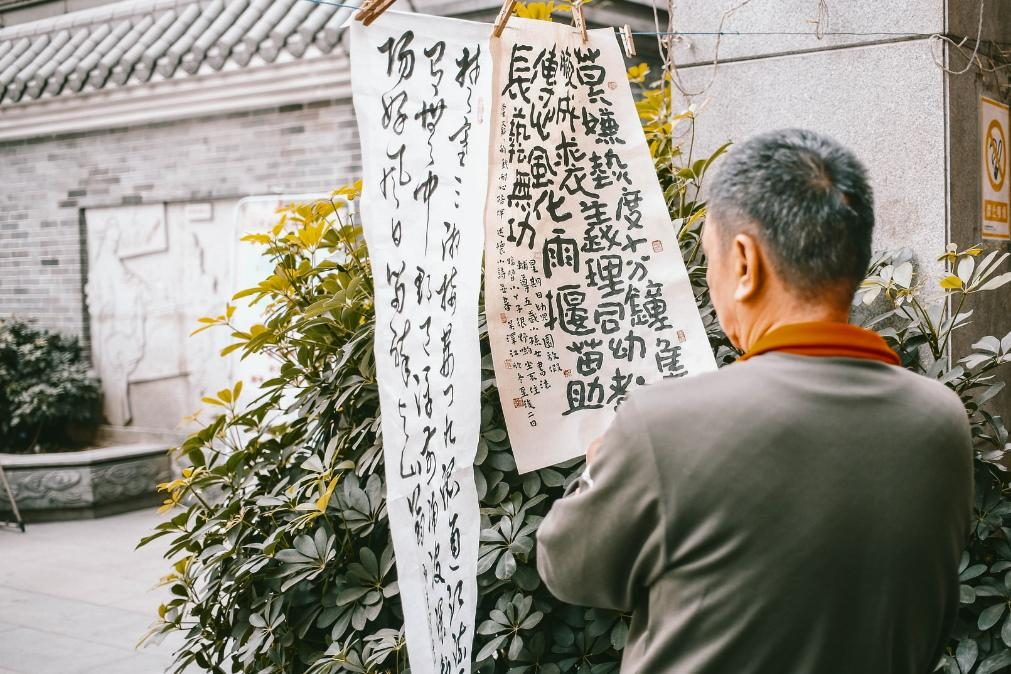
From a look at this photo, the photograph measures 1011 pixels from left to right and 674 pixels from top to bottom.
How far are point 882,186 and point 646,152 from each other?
1.01 metres

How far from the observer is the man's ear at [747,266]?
1.51 metres

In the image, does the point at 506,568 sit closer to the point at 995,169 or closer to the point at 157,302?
the point at 995,169

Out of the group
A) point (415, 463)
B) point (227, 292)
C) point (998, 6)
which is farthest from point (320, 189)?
point (415, 463)

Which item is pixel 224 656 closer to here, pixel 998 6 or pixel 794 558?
pixel 794 558

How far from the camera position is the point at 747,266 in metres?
1.53

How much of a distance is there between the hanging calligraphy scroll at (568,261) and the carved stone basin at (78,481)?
7.08 meters

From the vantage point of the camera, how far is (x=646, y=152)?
2725mm

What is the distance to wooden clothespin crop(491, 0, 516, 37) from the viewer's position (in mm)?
2541

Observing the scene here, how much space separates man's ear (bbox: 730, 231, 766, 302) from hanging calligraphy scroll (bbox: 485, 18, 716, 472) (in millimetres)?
1038

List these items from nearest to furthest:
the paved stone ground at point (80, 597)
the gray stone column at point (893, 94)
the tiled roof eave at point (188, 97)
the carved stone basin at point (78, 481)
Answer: the gray stone column at point (893, 94) < the paved stone ground at point (80, 597) < the carved stone basin at point (78, 481) < the tiled roof eave at point (188, 97)

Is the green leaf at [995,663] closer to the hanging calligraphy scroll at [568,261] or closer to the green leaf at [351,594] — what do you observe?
the hanging calligraphy scroll at [568,261]

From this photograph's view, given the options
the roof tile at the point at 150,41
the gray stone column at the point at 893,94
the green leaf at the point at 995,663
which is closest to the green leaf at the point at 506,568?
the green leaf at the point at 995,663

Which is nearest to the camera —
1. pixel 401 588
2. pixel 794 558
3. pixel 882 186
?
pixel 794 558

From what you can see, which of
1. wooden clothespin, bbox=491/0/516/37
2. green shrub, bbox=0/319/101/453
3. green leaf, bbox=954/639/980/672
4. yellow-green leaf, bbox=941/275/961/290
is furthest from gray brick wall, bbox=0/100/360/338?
green leaf, bbox=954/639/980/672
